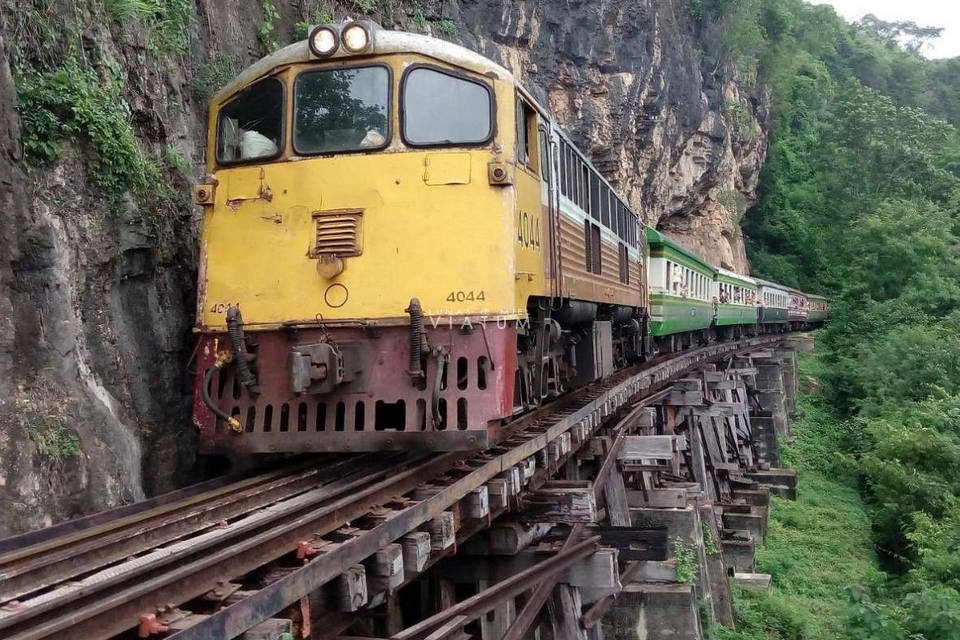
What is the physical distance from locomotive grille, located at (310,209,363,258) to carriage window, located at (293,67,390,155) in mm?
493

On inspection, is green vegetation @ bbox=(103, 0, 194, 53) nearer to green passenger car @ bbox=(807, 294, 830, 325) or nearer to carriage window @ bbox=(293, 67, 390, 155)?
carriage window @ bbox=(293, 67, 390, 155)

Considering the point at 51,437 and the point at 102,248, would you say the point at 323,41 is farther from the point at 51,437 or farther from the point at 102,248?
the point at 51,437

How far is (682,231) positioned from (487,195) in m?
31.7

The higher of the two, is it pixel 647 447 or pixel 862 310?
pixel 862 310

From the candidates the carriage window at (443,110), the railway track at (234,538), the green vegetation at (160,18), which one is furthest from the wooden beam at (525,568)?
the green vegetation at (160,18)

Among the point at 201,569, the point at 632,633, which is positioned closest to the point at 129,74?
the point at 201,569

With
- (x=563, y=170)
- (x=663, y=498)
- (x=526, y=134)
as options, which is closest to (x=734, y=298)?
(x=663, y=498)

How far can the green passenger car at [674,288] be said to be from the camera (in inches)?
609

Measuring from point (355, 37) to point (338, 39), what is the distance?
12 cm

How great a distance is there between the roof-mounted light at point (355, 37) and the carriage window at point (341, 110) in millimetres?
147

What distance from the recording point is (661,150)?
2867cm

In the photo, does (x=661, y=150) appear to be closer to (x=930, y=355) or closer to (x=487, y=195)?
(x=930, y=355)

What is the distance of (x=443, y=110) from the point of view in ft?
19.5

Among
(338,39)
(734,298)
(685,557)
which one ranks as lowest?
(685,557)
